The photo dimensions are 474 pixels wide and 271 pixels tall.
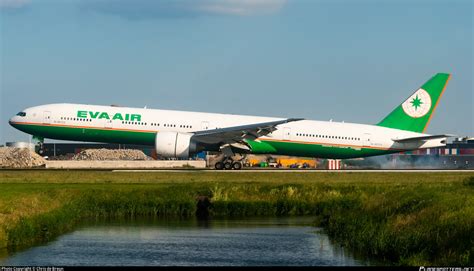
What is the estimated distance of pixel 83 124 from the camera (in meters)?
61.6

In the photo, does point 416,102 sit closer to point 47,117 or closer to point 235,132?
point 235,132

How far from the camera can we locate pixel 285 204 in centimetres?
4409

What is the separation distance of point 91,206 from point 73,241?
9.59 meters

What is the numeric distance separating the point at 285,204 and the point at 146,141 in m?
20.7

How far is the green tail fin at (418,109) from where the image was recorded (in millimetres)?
68188

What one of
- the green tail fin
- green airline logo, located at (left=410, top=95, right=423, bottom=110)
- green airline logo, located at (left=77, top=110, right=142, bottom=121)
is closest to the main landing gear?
green airline logo, located at (left=77, top=110, right=142, bottom=121)

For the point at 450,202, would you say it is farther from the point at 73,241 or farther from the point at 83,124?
the point at 83,124

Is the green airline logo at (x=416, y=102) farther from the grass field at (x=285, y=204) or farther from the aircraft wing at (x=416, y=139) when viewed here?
the grass field at (x=285, y=204)

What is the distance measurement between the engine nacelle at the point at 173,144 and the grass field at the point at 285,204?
1675 millimetres

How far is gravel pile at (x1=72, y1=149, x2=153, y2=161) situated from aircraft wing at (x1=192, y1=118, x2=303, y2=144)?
1407 inches

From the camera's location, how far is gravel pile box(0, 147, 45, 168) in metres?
78.1

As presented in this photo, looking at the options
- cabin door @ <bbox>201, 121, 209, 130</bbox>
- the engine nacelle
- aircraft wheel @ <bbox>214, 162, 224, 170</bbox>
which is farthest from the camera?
aircraft wheel @ <bbox>214, 162, 224, 170</bbox>

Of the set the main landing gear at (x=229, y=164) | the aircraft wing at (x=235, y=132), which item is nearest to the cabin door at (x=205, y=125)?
the aircraft wing at (x=235, y=132)

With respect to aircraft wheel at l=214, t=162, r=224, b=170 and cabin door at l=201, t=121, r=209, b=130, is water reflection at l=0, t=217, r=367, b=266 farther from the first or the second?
aircraft wheel at l=214, t=162, r=224, b=170
